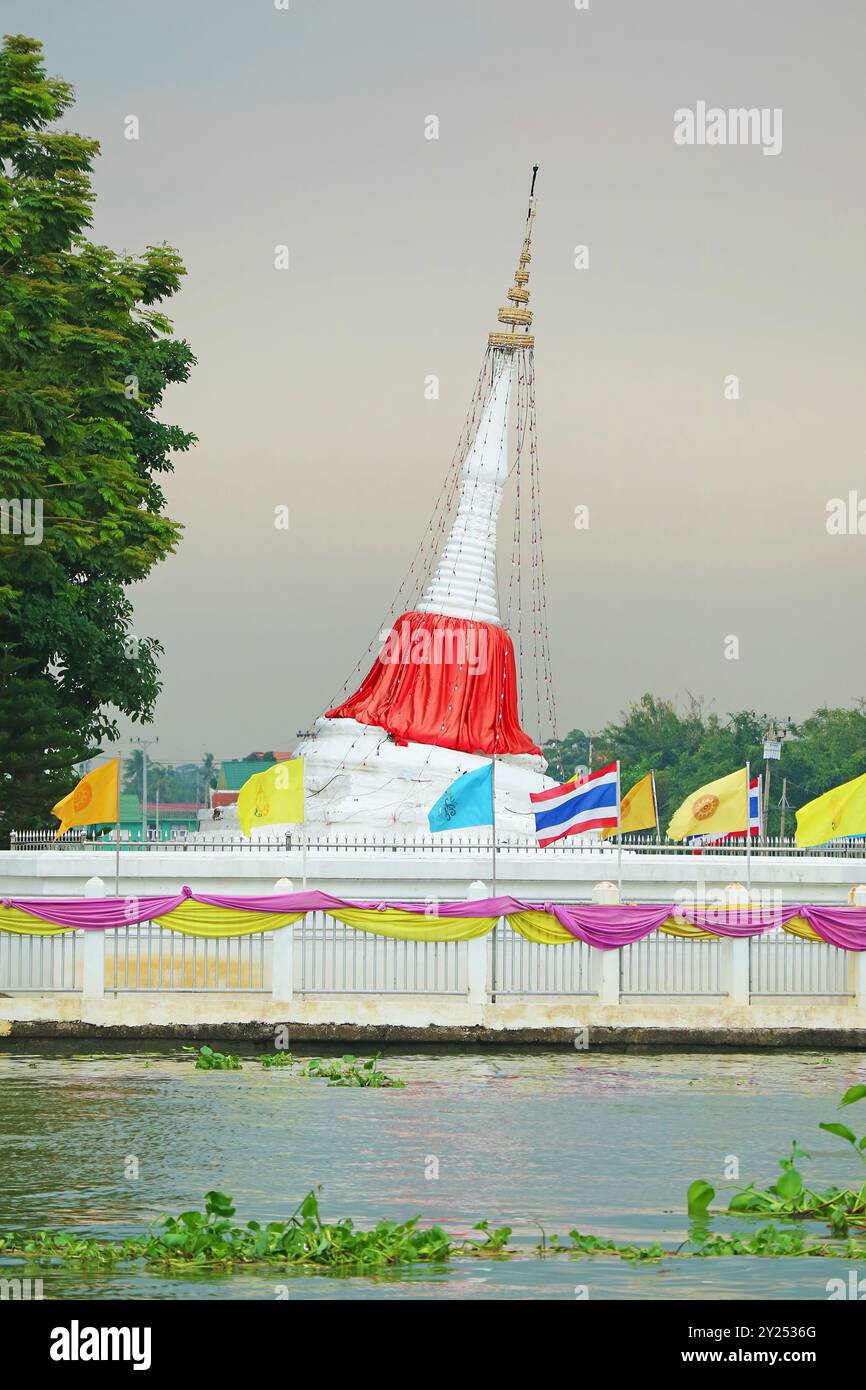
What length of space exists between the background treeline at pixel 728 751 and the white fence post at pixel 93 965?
55578mm

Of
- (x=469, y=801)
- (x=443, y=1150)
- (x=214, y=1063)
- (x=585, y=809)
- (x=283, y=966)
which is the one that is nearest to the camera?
(x=443, y=1150)

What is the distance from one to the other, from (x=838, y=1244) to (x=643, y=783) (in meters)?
16.0

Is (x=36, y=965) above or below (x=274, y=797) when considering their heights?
below

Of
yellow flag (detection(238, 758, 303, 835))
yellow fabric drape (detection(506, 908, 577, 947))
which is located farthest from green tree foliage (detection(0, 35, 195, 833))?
yellow fabric drape (detection(506, 908, 577, 947))

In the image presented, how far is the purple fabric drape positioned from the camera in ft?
84.8

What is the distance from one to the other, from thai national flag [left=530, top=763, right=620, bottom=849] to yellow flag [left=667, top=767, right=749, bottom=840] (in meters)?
1.44

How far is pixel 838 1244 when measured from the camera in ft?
50.1

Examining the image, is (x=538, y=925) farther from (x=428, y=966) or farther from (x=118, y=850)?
(x=118, y=850)

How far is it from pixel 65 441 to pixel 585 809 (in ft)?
45.4

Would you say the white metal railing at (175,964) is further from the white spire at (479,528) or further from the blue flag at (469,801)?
the white spire at (479,528)

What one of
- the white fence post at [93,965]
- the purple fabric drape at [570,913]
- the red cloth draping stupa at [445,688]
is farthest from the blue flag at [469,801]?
the red cloth draping stupa at [445,688]

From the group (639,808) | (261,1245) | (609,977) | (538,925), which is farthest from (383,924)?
(261,1245)

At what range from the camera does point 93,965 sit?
2556 centimetres

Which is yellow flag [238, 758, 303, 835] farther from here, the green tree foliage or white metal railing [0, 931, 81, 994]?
the green tree foliage
